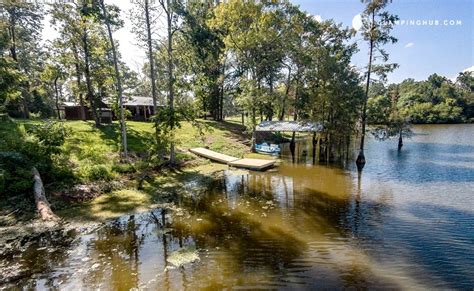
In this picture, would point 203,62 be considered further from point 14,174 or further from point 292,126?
point 14,174

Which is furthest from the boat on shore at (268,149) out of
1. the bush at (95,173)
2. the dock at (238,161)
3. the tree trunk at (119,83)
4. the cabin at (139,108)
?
the cabin at (139,108)

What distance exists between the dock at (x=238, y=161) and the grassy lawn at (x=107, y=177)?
73 cm

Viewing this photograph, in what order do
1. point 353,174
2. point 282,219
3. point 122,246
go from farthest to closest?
1. point 353,174
2. point 282,219
3. point 122,246

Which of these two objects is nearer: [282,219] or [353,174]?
[282,219]

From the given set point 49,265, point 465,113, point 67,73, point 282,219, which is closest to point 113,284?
point 49,265

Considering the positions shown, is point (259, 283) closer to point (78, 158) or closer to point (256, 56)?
point (78, 158)

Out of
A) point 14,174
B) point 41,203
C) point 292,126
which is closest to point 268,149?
point 292,126

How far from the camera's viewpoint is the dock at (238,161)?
67.5 feet

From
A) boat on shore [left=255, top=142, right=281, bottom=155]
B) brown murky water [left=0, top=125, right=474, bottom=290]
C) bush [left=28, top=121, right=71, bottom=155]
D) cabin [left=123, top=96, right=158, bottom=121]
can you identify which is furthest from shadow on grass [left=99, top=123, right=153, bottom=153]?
cabin [left=123, top=96, right=158, bottom=121]

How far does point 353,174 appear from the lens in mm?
19219

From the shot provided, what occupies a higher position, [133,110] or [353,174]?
[133,110]

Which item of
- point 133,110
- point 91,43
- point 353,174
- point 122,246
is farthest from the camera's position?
point 133,110

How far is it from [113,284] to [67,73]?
2337 centimetres

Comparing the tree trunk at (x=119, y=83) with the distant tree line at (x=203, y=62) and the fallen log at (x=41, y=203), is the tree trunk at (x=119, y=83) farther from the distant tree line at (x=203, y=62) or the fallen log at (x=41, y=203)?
the fallen log at (x=41, y=203)
